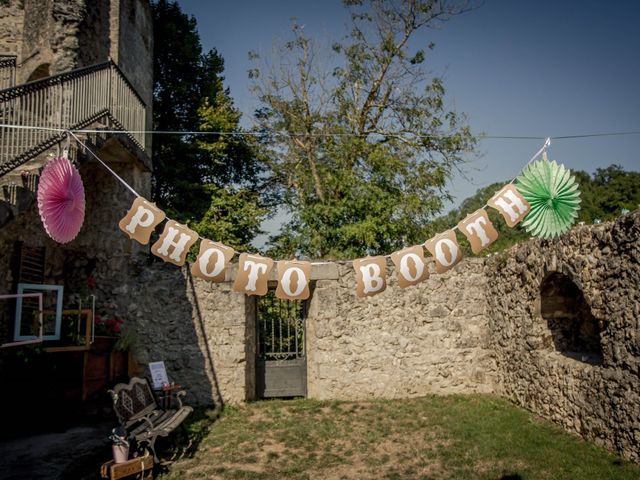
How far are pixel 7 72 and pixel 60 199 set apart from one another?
19.5ft

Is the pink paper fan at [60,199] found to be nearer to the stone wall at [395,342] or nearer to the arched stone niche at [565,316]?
the stone wall at [395,342]

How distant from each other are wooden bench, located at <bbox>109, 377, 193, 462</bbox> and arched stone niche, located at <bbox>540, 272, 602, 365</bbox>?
5.43 m

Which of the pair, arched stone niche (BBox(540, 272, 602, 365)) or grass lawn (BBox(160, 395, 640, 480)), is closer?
grass lawn (BBox(160, 395, 640, 480))

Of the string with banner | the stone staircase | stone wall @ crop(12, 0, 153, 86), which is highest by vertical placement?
stone wall @ crop(12, 0, 153, 86)

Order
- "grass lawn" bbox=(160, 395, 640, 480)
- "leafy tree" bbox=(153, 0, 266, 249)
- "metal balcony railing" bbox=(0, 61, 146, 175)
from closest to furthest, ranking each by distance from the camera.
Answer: "grass lawn" bbox=(160, 395, 640, 480) → "metal balcony railing" bbox=(0, 61, 146, 175) → "leafy tree" bbox=(153, 0, 266, 249)

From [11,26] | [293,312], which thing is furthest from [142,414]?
[11,26]

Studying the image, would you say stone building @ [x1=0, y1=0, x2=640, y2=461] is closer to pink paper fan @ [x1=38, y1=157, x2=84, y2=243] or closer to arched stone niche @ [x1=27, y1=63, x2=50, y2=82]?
arched stone niche @ [x1=27, y1=63, x2=50, y2=82]

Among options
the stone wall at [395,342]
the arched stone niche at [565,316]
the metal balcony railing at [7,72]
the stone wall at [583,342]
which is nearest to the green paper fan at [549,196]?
the stone wall at [583,342]

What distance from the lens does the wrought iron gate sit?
9.06m

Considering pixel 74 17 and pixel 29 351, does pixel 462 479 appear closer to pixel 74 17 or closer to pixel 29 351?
pixel 29 351

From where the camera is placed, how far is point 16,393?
6215 mm

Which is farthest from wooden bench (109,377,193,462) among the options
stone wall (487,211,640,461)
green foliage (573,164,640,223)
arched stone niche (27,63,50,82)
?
green foliage (573,164,640,223)

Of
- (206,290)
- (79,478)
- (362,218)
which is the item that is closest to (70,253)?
(206,290)

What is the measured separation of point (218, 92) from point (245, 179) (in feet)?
8.79
